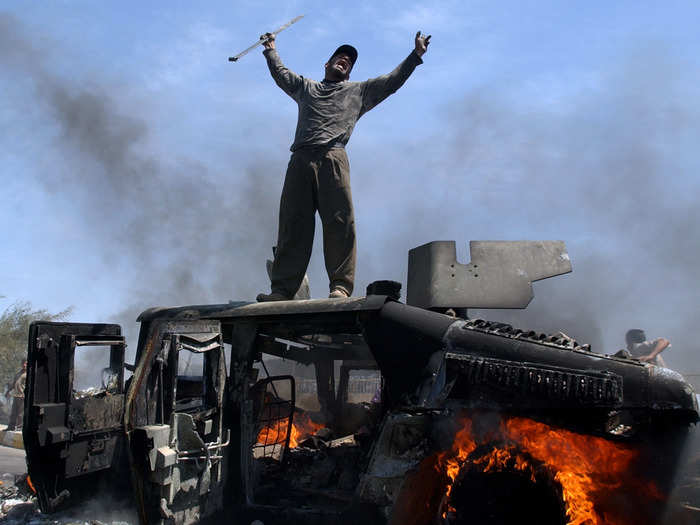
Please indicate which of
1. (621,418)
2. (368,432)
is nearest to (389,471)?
(621,418)

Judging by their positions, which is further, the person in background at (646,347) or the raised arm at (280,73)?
the person in background at (646,347)

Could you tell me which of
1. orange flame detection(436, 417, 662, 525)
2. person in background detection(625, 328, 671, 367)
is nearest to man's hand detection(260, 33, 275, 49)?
orange flame detection(436, 417, 662, 525)

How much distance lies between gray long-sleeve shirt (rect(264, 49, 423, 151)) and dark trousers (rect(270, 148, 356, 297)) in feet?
0.51

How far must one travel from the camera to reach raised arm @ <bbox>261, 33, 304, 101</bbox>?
5789mm

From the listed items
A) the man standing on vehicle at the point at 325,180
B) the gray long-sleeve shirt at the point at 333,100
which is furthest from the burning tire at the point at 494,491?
the gray long-sleeve shirt at the point at 333,100

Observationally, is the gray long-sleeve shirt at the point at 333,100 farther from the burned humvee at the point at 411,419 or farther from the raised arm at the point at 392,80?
the burned humvee at the point at 411,419

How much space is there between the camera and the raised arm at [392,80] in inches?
208

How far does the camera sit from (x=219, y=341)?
14.7ft

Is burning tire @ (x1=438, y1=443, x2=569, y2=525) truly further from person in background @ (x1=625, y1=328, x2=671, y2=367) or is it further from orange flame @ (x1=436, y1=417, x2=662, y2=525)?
person in background @ (x1=625, y1=328, x2=671, y2=367)

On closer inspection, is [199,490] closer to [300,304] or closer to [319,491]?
[319,491]

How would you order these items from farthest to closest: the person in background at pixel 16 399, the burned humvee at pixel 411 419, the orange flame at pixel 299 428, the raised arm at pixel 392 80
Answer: the person in background at pixel 16 399 → the orange flame at pixel 299 428 → the raised arm at pixel 392 80 → the burned humvee at pixel 411 419

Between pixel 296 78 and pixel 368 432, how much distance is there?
3962mm

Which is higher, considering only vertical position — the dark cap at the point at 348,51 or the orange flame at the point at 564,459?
the dark cap at the point at 348,51

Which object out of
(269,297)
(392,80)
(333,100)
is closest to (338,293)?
(269,297)
